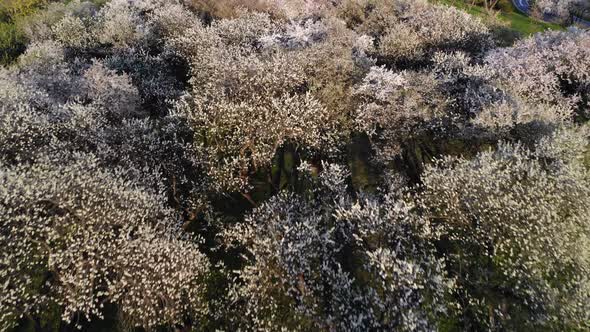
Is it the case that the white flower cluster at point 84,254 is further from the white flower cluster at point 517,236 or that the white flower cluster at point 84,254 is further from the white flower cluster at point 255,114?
the white flower cluster at point 517,236

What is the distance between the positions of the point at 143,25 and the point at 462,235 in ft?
138

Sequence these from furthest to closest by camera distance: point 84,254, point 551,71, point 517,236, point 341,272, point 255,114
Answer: point 551,71 → point 255,114 → point 341,272 → point 84,254 → point 517,236

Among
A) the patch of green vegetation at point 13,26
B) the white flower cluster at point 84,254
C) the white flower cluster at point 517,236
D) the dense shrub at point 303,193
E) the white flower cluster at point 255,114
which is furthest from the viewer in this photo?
the patch of green vegetation at point 13,26

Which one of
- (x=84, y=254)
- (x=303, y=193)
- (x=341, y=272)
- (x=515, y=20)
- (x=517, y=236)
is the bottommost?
(x=515, y=20)

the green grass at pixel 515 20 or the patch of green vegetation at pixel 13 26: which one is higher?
the patch of green vegetation at pixel 13 26

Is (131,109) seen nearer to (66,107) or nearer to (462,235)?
(66,107)

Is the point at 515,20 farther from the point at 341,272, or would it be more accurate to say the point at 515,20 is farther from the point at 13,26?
the point at 13,26

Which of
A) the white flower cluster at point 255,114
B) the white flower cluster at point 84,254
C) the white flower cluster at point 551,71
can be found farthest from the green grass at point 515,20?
the white flower cluster at point 84,254

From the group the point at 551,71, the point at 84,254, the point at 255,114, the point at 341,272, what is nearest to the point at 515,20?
the point at 551,71

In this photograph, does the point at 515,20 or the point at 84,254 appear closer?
the point at 84,254

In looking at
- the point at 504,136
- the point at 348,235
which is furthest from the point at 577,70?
the point at 348,235

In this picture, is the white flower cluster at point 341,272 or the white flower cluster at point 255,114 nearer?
the white flower cluster at point 341,272

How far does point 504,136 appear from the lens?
21.5 meters

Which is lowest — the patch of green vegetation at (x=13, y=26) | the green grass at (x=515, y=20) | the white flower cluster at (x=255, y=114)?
the green grass at (x=515, y=20)
